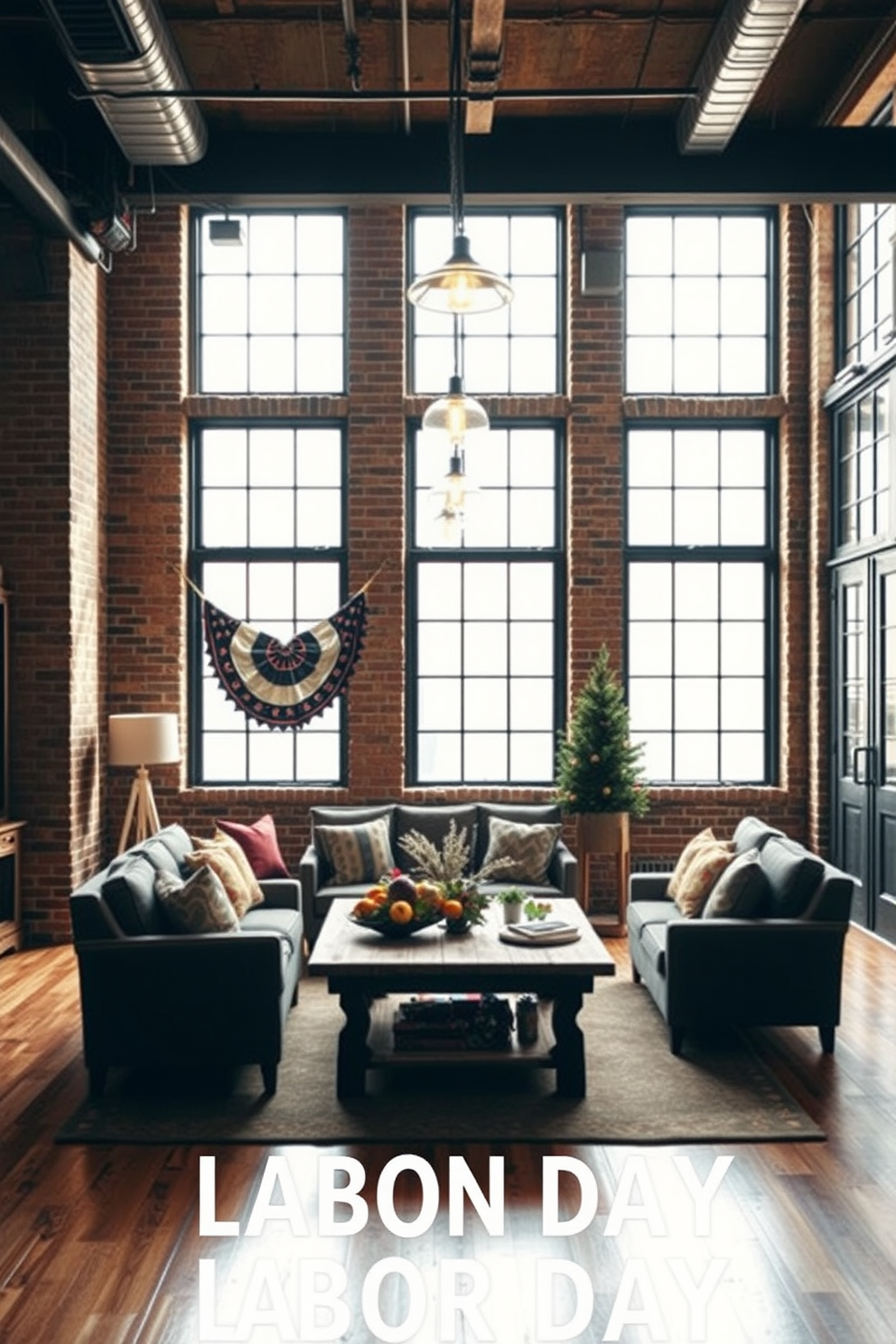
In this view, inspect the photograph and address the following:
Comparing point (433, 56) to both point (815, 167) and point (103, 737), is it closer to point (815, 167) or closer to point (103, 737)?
point (815, 167)

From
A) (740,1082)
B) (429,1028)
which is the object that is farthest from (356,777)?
(740,1082)

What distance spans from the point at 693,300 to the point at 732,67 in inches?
133

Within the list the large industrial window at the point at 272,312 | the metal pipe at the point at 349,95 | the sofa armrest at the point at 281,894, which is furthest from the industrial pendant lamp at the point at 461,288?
the large industrial window at the point at 272,312

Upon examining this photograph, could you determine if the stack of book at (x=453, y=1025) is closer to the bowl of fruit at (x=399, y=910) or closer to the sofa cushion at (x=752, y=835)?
the bowl of fruit at (x=399, y=910)

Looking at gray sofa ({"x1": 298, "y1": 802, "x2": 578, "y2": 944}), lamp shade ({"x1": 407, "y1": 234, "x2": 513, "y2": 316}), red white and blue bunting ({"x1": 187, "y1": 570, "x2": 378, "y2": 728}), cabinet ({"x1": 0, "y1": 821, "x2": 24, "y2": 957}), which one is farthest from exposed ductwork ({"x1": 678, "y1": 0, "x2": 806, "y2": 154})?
cabinet ({"x1": 0, "y1": 821, "x2": 24, "y2": 957})

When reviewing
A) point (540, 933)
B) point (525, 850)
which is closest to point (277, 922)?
point (540, 933)

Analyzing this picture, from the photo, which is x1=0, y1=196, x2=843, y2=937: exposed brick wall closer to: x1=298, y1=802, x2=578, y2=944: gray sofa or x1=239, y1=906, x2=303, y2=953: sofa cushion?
x1=298, y1=802, x2=578, y2=944: gray sofa

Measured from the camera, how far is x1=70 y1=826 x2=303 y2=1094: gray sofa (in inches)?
195

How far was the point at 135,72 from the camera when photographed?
5.28m

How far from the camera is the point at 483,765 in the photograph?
29.2ft

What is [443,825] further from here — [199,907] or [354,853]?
[199,907]

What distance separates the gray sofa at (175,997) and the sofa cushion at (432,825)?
2.80 metres

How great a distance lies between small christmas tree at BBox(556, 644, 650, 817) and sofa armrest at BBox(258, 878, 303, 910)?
6.54 feet

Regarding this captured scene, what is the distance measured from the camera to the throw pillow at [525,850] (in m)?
7.50
